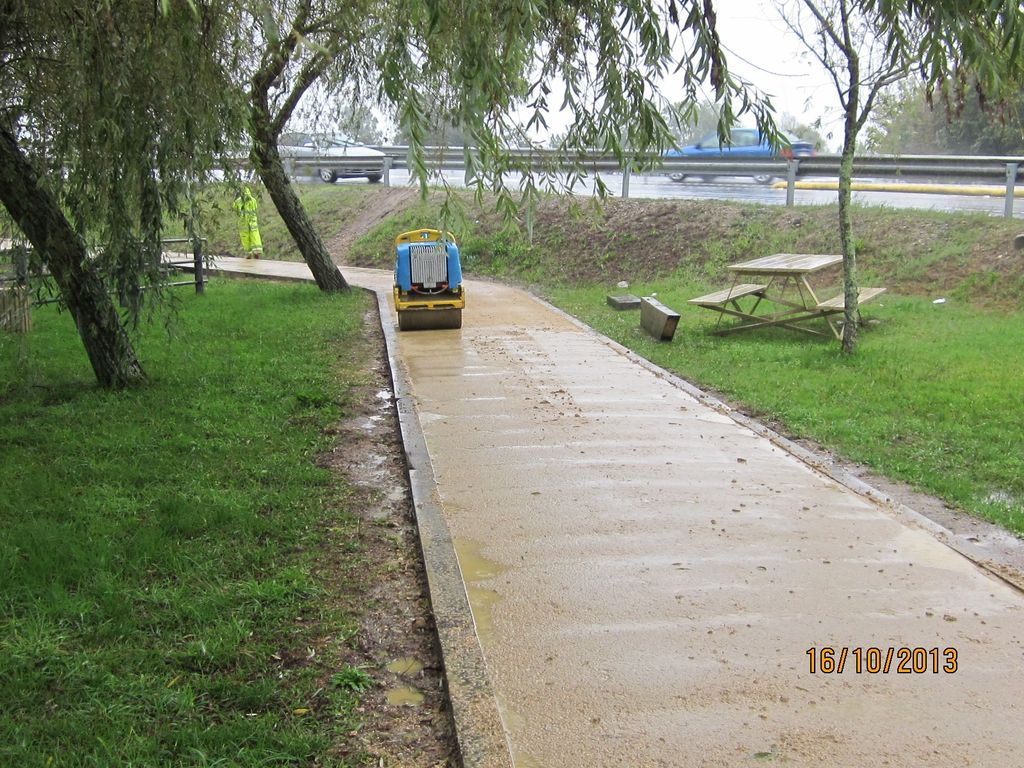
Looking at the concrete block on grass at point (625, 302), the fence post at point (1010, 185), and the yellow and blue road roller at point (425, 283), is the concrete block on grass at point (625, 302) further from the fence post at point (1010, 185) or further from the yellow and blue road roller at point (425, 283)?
the fence post at point (1010, 185)

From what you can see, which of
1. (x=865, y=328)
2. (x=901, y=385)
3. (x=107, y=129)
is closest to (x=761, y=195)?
(x=865, y=328)

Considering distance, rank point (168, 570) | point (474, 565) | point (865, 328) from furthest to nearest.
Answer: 1. point (865, 328)
2. point (474, 565)
3. point (168, 570)

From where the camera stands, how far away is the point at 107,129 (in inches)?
246

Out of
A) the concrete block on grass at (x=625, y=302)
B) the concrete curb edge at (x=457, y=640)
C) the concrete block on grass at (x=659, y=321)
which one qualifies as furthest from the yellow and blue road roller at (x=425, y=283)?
the concrete curb edge at (x=457, y=640)

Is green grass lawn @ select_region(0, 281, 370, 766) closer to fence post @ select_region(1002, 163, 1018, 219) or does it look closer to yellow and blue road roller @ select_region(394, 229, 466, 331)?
yellow and blue road roller @ select_region(394, 229, 466, 331)

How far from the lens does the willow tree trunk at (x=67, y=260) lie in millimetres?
7277

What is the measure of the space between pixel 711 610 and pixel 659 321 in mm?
7637

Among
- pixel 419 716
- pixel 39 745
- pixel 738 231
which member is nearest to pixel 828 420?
pixel 419 716

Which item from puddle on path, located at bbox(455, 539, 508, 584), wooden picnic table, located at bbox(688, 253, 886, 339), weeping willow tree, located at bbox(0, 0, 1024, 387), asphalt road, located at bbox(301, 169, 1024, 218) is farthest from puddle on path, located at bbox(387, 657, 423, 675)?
asphalt road, located at bbox(301, 169, 1024, 218)

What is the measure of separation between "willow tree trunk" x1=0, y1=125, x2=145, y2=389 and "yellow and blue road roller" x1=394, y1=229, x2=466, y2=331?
4485mm

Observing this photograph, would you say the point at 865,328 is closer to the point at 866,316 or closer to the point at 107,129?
the point at 866,316

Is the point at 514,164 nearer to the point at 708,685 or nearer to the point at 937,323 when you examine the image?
the point at 708,685

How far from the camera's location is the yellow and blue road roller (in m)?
12.2

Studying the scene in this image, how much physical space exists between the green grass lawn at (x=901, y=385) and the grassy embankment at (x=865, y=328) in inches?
0.7
